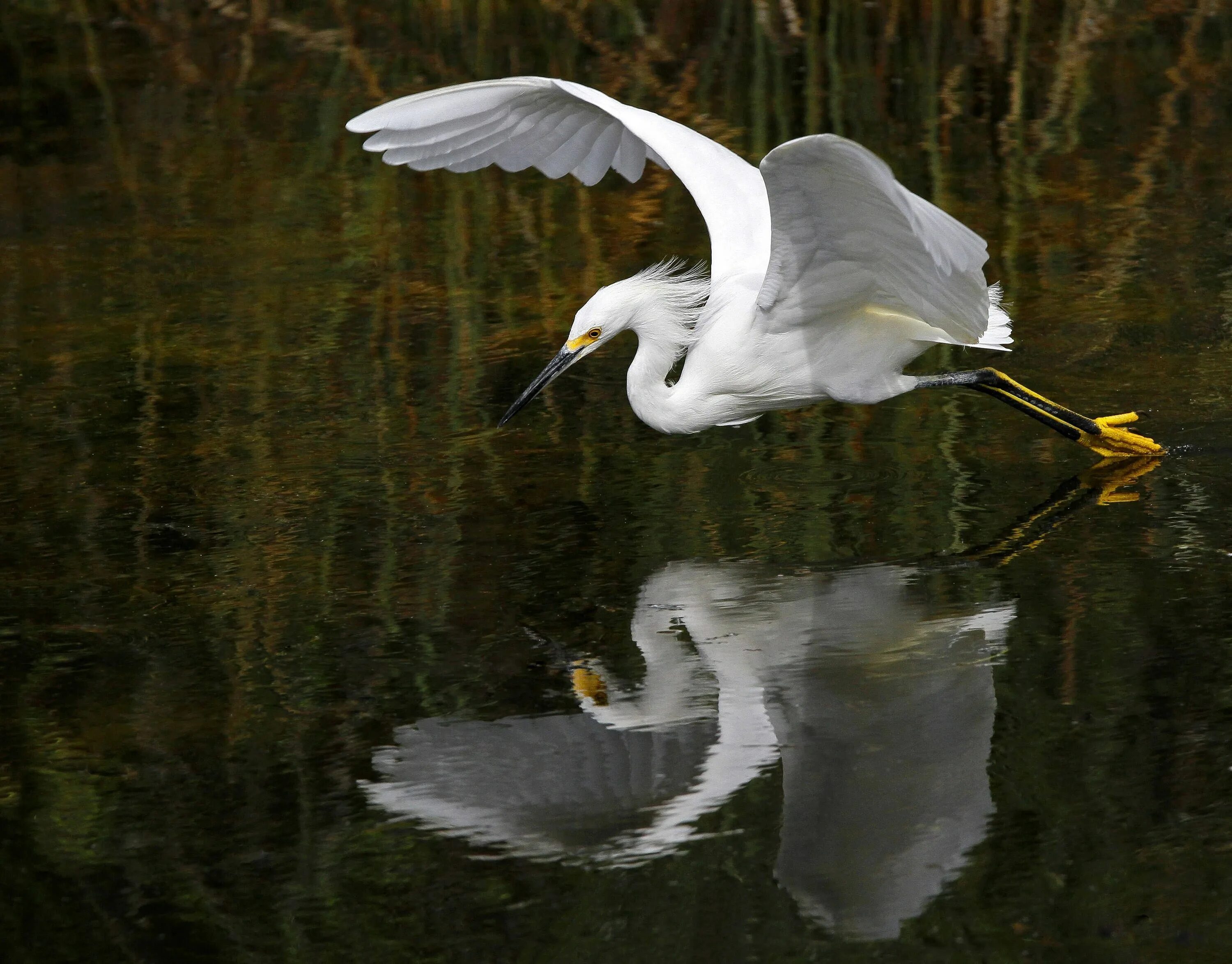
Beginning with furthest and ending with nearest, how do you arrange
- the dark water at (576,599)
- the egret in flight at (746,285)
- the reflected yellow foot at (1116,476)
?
the reflected yellow foot at (1116,476), the egret in flight at (746,285), the dark water at (576,599)

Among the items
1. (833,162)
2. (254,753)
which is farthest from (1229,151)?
(254,753)

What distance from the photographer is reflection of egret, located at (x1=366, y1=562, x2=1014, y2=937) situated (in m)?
3.17

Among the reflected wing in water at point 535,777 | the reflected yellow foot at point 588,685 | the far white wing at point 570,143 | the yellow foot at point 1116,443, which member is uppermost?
the far white wing at point 570,143

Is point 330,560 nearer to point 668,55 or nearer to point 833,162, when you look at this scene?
point 833,162

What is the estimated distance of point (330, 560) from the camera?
4664mm

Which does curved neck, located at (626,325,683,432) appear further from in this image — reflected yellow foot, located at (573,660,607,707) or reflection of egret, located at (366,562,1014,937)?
reflected yellow foot, located at (573,660,607,707)

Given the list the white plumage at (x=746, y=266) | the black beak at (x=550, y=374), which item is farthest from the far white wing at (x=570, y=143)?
the black beak at (x=550, y=374)

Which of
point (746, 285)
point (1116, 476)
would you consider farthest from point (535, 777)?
point (1116, 476)

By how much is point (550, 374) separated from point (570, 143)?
1.09 m

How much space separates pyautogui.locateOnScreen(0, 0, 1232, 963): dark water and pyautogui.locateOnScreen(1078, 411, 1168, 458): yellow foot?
14 cm

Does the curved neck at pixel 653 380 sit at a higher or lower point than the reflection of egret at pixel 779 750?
higher

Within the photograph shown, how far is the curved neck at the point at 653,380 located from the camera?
4984 millimetres

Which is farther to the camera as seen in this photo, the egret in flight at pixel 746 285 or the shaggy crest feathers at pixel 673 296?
the shaggy crest feathers at pixel 673 296

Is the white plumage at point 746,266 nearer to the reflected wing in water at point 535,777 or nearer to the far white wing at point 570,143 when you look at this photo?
the far white wing at point 570,143
